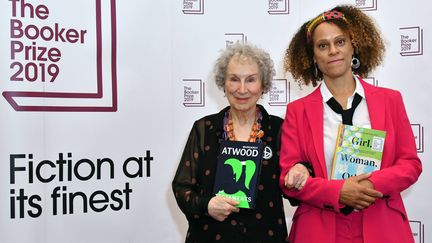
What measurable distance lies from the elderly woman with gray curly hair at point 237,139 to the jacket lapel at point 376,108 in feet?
1.16

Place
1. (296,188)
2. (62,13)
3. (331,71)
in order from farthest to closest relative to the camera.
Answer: (62,13) < (331,71) < (296,188)

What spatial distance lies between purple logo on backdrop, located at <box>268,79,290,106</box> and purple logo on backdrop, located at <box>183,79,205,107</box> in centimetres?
42

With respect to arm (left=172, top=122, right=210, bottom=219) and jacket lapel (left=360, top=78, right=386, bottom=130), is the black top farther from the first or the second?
jacket lapel (left=360, top=78, right=386, bottom=130)

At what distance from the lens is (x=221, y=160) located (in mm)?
1605

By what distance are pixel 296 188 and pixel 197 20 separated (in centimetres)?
135

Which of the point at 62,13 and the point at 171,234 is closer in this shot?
the point at 62,13

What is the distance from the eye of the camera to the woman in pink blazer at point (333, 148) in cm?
148

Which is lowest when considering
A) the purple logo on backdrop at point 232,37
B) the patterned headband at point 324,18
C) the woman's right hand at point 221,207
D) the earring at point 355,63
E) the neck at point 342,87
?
the woman's right hand at point 221,207

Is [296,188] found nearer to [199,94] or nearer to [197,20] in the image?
[199,94]

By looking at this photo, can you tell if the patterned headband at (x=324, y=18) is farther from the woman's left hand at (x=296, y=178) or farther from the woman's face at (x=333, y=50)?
the woman's left hand at (x=296, y=178)

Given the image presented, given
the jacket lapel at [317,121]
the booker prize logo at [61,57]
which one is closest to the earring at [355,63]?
the jacket lapel at [317,121]

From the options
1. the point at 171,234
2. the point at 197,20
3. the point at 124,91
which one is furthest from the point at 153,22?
the point at 171,234

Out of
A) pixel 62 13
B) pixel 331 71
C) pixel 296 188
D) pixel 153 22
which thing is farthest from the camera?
pixel 153 22

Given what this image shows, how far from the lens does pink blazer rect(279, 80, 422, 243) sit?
4.88ft
